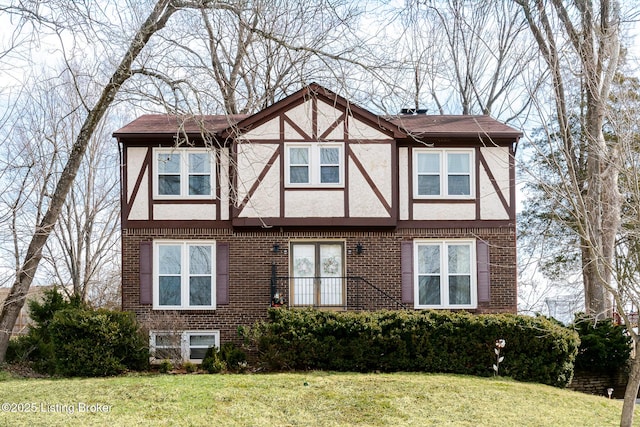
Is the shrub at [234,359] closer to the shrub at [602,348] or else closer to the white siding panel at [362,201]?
the white siding panel at [362,201]

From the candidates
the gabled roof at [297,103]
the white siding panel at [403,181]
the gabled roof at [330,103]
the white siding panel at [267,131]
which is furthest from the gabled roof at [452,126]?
the white siding panel at [267,131]

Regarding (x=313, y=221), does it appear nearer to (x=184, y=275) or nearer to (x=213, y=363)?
(x=184, y=275)

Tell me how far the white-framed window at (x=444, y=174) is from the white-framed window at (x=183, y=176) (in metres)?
5.08

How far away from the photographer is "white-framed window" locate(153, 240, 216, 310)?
60.6 feet

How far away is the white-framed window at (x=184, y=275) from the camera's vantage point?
1848 centimetres

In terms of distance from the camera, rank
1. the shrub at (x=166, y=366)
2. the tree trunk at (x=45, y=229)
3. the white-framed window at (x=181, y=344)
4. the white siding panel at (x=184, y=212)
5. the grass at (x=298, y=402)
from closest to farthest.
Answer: the grass at (x=298, y=402) < the shrub at (x=166, y=366) < the white-framed window at (x=181, y=344) < the tree trunk at (x=45, y=229) < the white siding panel at (x=184, y=212)

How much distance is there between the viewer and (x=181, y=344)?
17.4 m

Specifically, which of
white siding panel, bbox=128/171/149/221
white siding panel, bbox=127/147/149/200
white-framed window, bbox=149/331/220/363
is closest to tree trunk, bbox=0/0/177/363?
white siding panel, bbox=127/147/149/200

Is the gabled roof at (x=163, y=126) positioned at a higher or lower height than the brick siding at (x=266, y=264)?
higher

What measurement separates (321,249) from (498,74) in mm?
12039

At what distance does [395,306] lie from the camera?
1842 cm

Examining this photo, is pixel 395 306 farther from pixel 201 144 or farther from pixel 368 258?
pixel 201 144

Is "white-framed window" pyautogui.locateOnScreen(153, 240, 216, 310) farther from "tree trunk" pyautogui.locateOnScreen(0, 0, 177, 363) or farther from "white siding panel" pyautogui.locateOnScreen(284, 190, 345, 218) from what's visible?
"tree trunk" pyautogui.locateOnScreen(0, 0, 177, 363)

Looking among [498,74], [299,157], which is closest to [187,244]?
[299,157]
